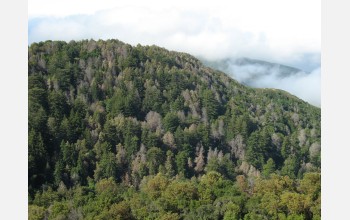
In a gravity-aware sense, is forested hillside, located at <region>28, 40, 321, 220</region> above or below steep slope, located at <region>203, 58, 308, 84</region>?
below

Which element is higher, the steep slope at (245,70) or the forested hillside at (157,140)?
the steep slope at (245,70)

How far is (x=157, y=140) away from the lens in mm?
30656

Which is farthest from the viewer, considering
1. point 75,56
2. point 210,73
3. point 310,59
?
point 210,73

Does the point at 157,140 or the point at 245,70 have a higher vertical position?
the point at 245,70

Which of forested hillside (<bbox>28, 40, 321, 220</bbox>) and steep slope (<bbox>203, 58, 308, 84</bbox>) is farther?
steep slope (<bbox>203, 58, 308, 84</bbox>)

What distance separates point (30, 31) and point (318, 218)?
13097 mm

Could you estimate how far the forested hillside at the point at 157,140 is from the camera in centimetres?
2020

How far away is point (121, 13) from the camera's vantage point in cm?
2022

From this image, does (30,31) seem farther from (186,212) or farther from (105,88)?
(105,88)

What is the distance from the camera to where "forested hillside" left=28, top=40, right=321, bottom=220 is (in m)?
20.2

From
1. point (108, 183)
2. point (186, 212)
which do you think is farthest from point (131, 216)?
point (108, 183)

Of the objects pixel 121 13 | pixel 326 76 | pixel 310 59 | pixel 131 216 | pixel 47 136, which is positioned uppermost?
pixel 121 13

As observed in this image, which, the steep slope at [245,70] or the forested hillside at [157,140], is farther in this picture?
the steep slope at [245,70]

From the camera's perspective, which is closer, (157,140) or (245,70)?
(157,140)
